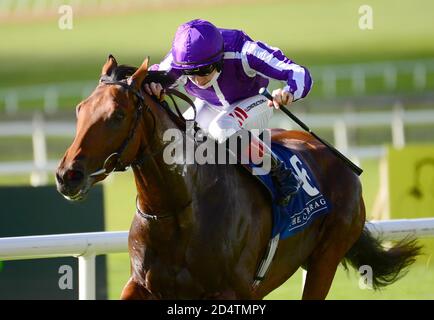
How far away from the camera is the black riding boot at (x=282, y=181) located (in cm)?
567

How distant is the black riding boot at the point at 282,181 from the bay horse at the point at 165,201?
A: 90 mm

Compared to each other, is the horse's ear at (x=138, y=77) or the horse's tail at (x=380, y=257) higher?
the horse's ear at (x=138, y=77)

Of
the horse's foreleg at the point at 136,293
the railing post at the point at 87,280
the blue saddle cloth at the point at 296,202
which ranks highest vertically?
the blue saddle cloth at the point at 296,202

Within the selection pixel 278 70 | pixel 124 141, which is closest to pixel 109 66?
pixel 124 141

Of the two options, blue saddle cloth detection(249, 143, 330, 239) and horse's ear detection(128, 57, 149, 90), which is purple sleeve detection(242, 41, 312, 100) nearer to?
blue saddle cloth detection(249, 143, 330, 239)

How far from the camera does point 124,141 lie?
189 inches

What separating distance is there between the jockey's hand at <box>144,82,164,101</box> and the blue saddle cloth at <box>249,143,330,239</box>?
0.70m

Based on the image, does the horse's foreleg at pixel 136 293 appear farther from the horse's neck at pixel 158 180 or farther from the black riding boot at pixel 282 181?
the black riding boot at pixel 282 181

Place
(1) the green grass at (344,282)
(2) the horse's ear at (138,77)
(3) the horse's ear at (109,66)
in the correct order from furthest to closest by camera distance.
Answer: (1) the green grass at (344,282) < (3) the horse's ear at (109,66) < (2) the horse's ear at (138,77)

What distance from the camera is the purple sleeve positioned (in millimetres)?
5500

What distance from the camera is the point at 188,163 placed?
204 inches

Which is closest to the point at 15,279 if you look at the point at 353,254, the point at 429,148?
the point at 353,254

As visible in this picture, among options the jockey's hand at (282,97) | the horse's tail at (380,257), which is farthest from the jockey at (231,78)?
the horse's tail at (380,257)

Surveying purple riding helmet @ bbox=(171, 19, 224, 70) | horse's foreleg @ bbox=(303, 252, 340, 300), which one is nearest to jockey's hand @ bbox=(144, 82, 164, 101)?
purple riding helmet @ bbox=(171, 19, 224, 70)
